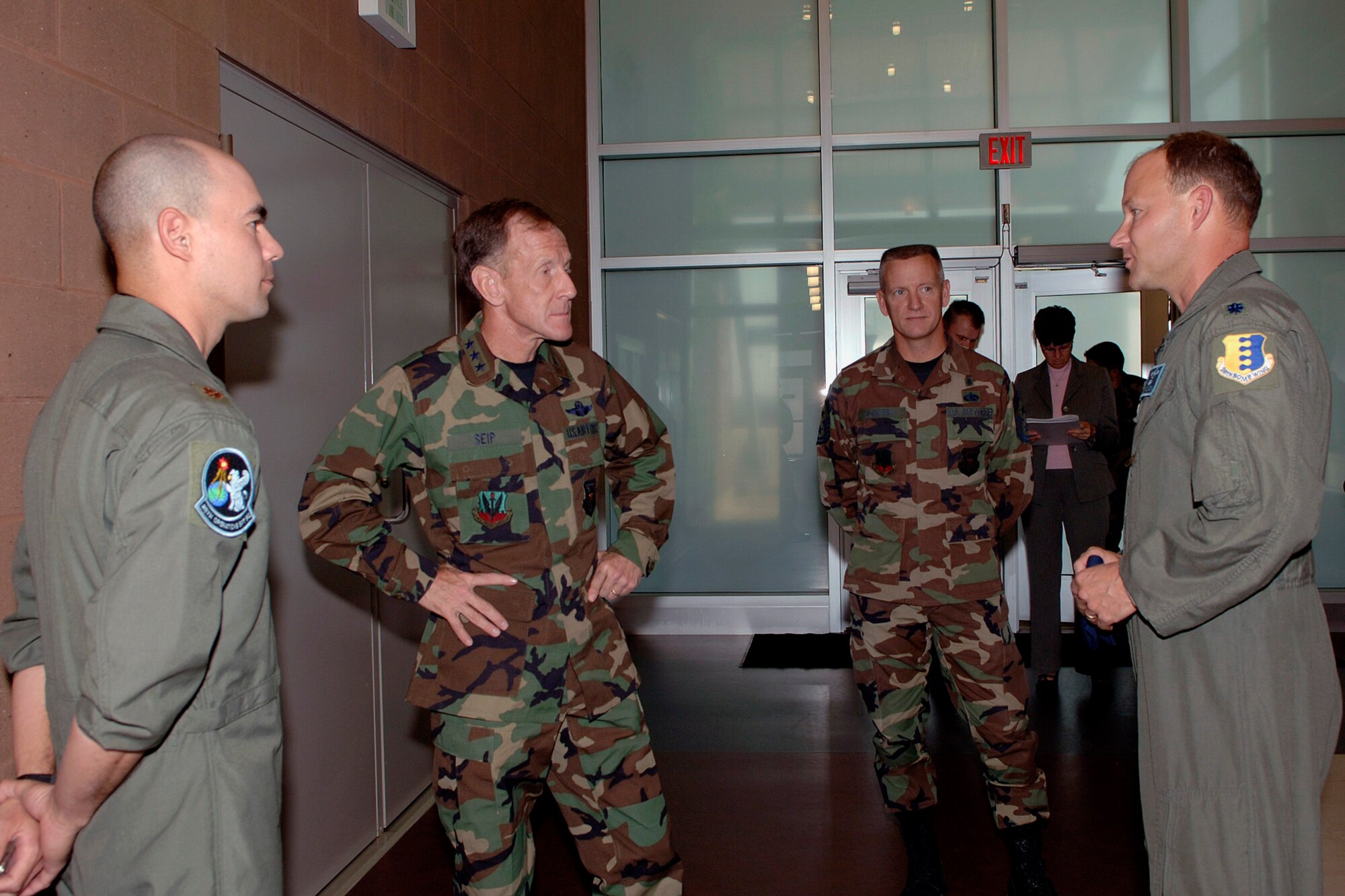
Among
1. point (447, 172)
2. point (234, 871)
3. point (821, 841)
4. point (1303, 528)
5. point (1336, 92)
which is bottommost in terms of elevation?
point (821, 841)

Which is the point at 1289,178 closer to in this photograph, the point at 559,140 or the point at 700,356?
the point at 700,356

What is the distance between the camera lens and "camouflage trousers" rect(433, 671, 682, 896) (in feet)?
6.01

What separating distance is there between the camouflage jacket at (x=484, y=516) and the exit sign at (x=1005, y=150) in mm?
4513

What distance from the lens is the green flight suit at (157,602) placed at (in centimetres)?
103

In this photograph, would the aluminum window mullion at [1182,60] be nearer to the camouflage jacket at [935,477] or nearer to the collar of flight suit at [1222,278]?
the camouflage jacket at [935,477]

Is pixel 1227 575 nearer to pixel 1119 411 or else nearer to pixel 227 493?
pixel 227 493

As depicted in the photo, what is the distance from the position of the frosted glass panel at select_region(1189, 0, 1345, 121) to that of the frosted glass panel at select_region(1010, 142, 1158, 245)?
0.57 meters

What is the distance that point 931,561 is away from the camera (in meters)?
2.54

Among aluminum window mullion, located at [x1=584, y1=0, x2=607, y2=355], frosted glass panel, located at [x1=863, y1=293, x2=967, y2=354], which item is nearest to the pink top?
frosted glass panel, located at [x1=863, y1=293, x2=967, y2=354]

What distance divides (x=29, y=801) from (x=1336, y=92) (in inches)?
275

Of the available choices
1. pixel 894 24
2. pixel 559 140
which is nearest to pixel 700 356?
pixel 559 140

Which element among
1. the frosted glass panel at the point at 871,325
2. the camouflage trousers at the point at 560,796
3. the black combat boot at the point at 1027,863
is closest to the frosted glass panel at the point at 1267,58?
the frosted glass panel at the point at 871,325

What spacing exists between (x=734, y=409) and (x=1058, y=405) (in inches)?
83.6

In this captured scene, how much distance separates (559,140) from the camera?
17.3 ft
